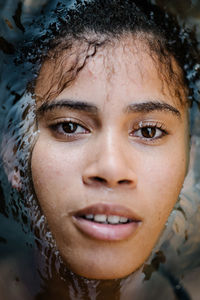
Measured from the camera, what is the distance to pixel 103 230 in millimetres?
1178

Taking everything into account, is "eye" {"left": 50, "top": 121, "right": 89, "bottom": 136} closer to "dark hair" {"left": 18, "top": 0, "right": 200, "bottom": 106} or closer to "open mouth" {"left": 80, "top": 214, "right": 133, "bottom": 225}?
"dark hair" {"left": 18, "top": 0, "right": 200, "bottom": 106}

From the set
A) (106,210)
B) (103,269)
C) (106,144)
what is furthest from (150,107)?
(103,269)

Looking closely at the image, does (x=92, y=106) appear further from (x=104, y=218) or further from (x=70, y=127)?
(x=104, y=218)

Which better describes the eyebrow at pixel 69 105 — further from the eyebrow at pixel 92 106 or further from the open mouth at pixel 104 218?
the open mouth at pixel 104 218

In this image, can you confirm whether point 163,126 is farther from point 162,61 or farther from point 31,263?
point 31,263

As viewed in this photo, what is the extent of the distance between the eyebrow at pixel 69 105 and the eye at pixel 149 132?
162 mm

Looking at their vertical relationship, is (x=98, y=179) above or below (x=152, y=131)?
below

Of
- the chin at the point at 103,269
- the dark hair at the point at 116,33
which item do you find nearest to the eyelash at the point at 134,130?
the dark hair at the point at 116,33

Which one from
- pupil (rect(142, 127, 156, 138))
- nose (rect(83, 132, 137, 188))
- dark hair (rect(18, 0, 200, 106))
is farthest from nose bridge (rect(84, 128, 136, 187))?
dark hair (rect(18, 0, 200, 106))

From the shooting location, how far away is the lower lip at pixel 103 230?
117 cm

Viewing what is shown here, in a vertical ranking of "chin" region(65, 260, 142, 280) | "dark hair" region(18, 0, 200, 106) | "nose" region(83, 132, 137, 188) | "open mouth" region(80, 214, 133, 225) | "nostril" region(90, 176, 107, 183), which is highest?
"dark hair" region(18, 0, 200, 106)

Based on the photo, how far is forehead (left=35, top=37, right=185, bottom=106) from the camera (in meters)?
1.19

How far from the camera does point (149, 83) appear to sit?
4.01 feet

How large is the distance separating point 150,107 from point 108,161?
0.77ft
